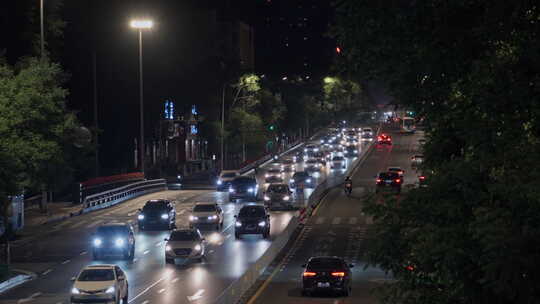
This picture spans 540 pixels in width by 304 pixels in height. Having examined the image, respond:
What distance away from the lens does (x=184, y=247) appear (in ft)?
144

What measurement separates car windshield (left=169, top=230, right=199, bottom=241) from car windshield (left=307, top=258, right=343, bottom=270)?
8995 millimetres

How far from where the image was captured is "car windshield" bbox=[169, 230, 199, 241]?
44.3 meters

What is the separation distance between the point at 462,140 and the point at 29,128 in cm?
3672

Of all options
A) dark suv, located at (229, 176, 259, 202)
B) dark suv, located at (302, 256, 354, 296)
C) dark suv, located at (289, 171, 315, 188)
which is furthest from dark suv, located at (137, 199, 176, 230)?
dark suv, located at (289, 171, 315, 188)

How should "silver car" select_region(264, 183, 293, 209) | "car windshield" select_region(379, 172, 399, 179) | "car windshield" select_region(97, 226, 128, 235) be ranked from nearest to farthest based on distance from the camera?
"car windshield" select_region(97, 226, 128, 235), "silver car" select_region(264, 183, 293, 209), "car windshield" select_region(379, 172, 399, 179)

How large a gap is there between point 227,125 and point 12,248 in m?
72.4

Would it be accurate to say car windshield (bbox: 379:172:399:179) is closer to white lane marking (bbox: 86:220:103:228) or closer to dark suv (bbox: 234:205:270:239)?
dark suv (bbox: 234:205:270:239)

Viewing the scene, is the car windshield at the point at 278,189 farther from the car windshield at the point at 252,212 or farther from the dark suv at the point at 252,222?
the dark suv at the point at 252,222

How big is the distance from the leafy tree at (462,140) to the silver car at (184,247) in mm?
29042

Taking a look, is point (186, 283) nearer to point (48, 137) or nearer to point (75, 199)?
point (48, 137)

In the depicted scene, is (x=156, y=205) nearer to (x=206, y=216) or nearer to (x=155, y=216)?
(x=155, y=216)

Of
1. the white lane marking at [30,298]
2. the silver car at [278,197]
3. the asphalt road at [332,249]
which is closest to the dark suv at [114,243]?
the asphalt road at [332,249]

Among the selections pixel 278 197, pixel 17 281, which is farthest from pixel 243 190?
pixel 17 281

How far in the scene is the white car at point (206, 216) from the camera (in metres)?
56.7
